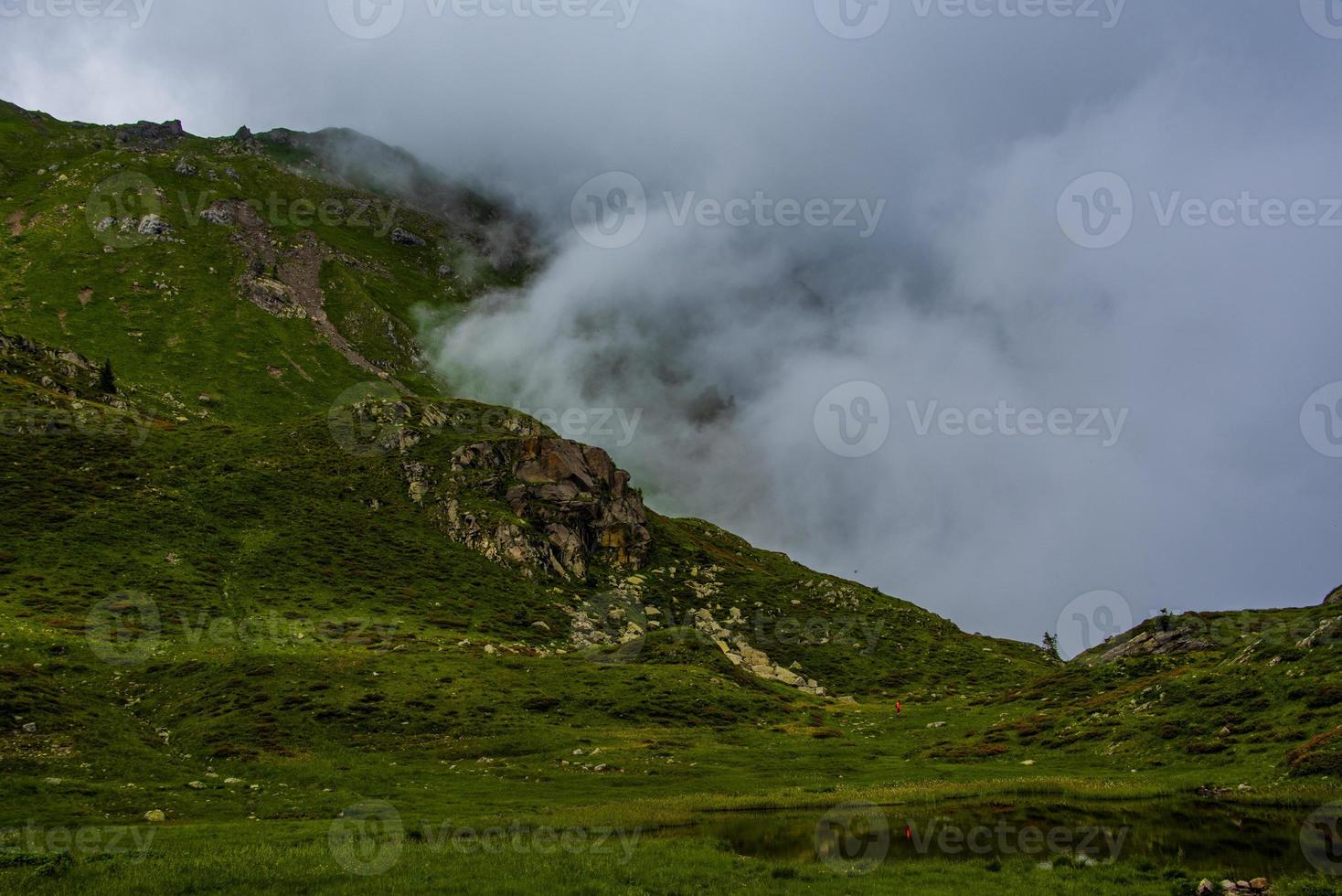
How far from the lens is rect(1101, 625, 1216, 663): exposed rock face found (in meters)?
74.2

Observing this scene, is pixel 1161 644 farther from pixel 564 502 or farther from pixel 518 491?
pixel 518 491

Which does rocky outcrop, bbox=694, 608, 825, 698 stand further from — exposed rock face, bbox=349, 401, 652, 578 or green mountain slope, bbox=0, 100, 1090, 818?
exposed rock face, bbox=349, 401, 652, 578

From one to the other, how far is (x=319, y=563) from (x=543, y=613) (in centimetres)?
3616

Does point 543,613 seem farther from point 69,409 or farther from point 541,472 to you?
point 69,409

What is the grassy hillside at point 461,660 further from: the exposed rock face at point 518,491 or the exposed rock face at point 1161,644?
the exposed rock face at point 518,491

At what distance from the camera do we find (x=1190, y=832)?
27016mm

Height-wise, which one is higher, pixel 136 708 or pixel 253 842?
pixel 136 708

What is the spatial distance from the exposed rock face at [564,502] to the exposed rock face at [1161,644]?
9318cm

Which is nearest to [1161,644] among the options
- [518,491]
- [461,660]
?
[461,660]

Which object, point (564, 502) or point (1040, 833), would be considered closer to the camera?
point (1040, 833)

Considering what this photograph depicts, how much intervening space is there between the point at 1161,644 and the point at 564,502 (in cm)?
10755

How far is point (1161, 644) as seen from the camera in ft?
258

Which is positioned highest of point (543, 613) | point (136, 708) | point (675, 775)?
point (543, 613)

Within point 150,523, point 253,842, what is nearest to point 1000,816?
point 253,842
